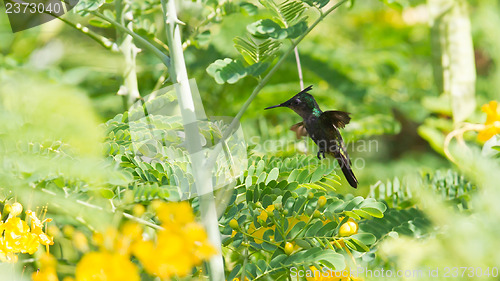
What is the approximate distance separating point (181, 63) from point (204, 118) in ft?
0.28

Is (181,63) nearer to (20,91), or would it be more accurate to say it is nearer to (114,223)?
(114,223)

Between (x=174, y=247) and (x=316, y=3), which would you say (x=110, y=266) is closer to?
(x=174, y=247)

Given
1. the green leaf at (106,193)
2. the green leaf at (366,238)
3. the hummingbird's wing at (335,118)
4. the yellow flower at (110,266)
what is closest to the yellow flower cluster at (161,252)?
the yellow flower at (110,266)

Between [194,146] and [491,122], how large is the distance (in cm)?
44

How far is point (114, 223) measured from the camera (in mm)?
555

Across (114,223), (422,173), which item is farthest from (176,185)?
(422,173)

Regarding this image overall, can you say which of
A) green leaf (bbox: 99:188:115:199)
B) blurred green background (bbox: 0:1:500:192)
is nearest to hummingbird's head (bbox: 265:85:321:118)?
blurred green background (bbox: 0:1:500:192)

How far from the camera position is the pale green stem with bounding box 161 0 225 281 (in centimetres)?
51

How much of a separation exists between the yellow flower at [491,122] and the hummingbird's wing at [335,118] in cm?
20

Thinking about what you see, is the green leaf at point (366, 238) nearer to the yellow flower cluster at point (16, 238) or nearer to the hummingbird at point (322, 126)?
the hummingbird at point (322, 126)

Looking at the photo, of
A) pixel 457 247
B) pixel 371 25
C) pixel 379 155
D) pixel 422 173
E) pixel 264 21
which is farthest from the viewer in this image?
pixel 379 155

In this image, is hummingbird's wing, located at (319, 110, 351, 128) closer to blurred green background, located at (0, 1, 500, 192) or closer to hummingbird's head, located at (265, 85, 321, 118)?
hummingbird's head, located at (265, 85, 321, 118)

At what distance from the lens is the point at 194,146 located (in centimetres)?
53

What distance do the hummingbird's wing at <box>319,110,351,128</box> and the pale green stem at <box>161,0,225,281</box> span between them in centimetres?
23
